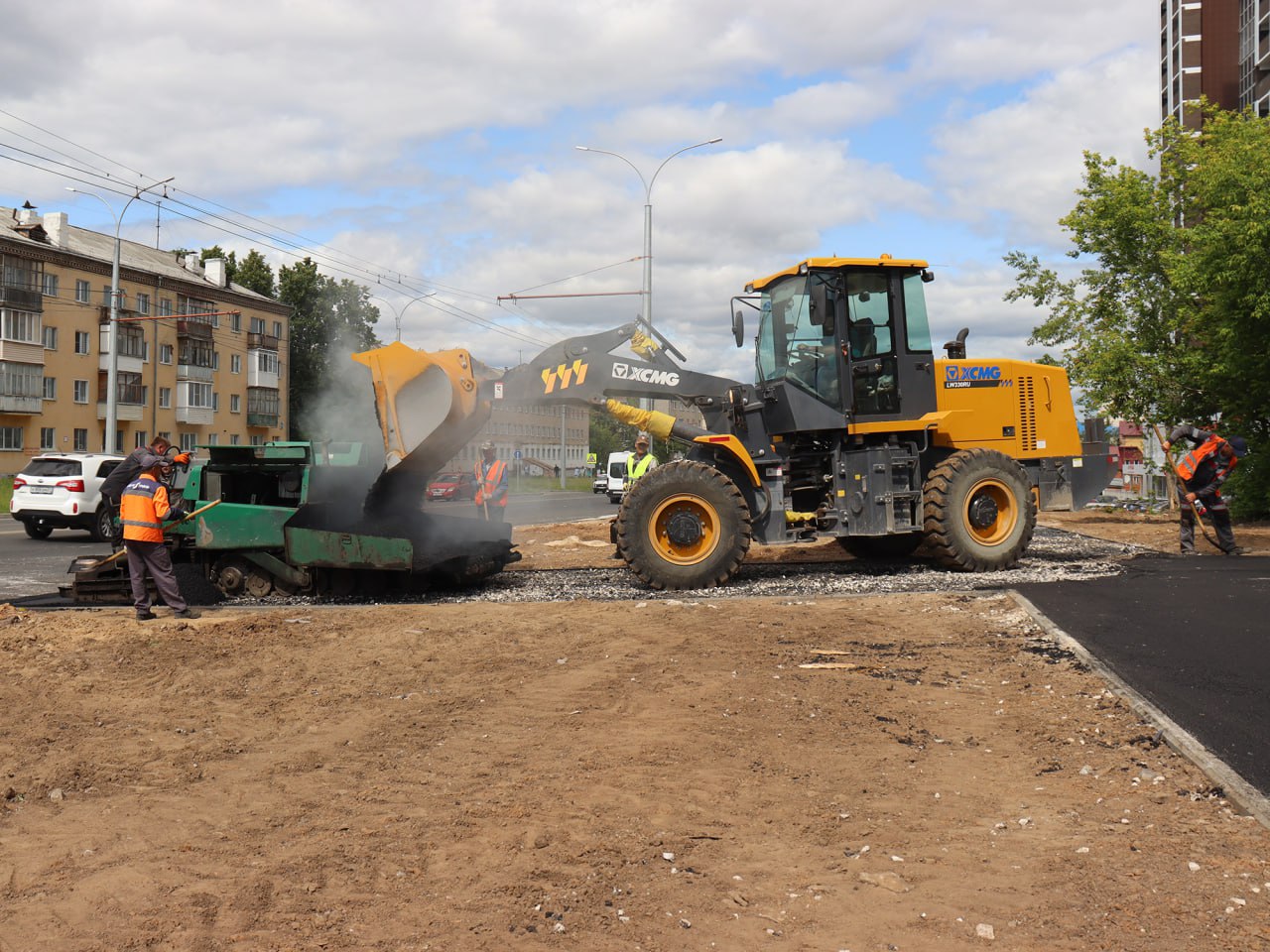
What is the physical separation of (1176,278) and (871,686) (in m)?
17.1

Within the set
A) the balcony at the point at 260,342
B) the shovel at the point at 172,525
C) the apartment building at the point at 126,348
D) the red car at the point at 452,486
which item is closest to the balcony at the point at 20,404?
the apartment building at the point at 126,348

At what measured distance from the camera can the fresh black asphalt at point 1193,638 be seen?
19.2 ft

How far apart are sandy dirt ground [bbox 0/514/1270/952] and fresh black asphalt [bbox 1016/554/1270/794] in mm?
339

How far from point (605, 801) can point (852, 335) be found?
27.0 feet

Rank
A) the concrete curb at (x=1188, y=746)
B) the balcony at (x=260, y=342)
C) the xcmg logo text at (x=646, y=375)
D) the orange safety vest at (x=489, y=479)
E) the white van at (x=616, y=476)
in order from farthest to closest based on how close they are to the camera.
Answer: the balcony at (x=260, y=342)
the white van at (x=616, y=476)
the orange safety vest at (x=489, y=479)
the xcmg logo text at (x=646, y=375)
the concrete curb at (x=1188, y=746)

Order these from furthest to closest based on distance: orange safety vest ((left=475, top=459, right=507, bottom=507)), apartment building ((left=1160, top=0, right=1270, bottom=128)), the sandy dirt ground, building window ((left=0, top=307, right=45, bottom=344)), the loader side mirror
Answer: apartment building ((left=1160, top=0, right=1270, bottom=128)) < building window ((left=0, top=307, right=45, bottom=344)) < orange safety vest ((left=475, top=459, right=507, bottom=507)) < the loader side mirror < the sandy dirt ground

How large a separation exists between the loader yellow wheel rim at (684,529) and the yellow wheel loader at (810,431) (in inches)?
0.6

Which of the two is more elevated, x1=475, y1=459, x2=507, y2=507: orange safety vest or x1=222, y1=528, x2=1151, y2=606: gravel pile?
x1=475, y1=459, x2=507, y2=507: orange safety vest

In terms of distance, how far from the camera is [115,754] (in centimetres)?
579

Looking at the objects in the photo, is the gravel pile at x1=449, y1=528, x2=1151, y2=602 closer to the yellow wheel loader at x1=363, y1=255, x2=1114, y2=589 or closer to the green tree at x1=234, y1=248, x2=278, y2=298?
the yellow wheel loader at x1=363, y1=255, x2=1114, y2=589

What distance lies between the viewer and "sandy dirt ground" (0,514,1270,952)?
3703 mm

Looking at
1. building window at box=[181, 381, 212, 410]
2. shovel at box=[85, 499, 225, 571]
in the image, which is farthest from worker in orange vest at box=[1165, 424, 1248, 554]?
building window at box=[181, 381, 212, 410]

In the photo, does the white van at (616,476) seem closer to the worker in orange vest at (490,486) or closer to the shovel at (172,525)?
the worker in orange vest at (490,486)

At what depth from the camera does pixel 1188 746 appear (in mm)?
5418
